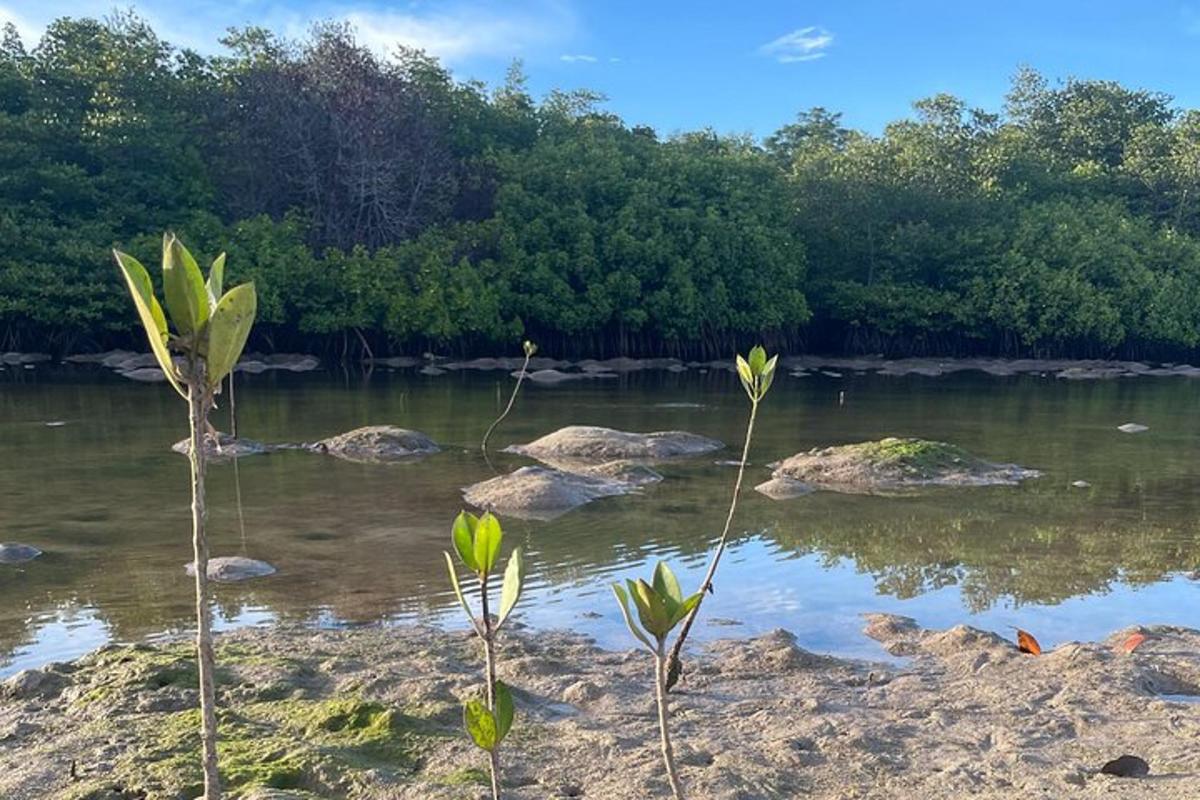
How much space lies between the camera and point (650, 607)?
10.1 ft

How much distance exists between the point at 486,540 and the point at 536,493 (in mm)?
9688

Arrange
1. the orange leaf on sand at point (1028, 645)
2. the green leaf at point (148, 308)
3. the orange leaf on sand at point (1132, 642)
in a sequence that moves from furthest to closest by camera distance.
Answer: the orange leaf on sand at point (1132, 642), the orange leaf on sand at point (1028, 645), the green leaf at point (148, 308)

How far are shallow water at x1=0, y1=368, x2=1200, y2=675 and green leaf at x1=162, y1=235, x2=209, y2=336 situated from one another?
5.28 m

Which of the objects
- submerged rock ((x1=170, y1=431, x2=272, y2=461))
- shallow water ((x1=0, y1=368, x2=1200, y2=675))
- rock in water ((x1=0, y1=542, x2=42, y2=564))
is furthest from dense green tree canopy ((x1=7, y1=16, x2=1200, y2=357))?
rock in water ((x1=0, y1=542, x2=42, y2=564))

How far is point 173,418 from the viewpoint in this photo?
20.2 meters

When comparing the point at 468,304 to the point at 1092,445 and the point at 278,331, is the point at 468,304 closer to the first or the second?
the point at 278,331

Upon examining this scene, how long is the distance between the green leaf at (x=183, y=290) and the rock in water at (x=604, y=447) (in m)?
13.5

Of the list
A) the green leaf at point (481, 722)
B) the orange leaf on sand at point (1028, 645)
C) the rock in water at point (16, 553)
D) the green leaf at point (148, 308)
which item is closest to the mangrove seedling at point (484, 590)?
the green leaf at point (481, 722)

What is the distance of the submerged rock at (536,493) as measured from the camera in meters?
12.3

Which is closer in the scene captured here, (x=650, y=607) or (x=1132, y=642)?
(x=650, y=607)

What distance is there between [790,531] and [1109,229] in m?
42.2

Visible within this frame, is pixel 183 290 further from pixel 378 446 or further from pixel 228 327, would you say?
pixel 378 446

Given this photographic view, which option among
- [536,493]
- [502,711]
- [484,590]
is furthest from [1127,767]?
[536,493]

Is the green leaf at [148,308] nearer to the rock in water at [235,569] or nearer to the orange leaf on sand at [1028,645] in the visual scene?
the orange leaf on sand at [1028,645]
